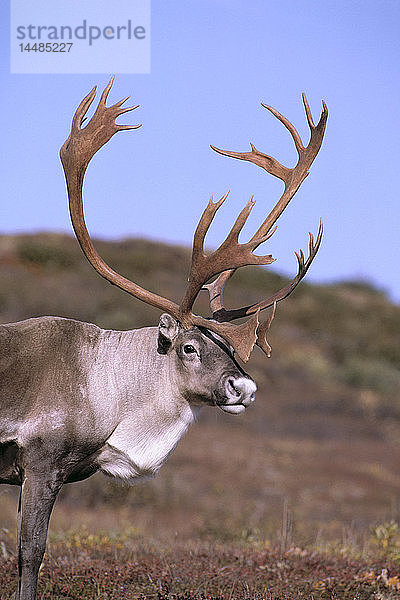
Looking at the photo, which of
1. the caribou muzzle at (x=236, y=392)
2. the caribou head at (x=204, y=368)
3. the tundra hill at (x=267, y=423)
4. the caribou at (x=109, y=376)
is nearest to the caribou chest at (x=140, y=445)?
the caribou at (x=109, y=376)

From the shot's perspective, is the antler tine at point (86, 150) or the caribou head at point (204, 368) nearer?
the caribou head at point (204, 368)

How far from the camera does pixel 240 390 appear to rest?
14.6ft

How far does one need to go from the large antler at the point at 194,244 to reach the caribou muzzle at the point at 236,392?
0.16 m

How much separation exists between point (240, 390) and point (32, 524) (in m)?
1.43

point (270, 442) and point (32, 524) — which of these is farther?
point (270, 442)

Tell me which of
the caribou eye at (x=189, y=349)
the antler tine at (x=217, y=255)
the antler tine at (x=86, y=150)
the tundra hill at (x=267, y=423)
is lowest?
the tundra hill at (x=267, y=423)

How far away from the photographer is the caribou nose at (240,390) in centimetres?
444

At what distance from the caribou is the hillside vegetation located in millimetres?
788

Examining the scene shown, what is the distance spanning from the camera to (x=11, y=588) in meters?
4.95

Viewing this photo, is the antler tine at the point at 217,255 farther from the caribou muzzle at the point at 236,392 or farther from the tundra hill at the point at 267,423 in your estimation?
the tundra hill at the point at 267,423

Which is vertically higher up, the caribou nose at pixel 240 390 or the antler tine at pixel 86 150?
the antler tine at pixel 86 150

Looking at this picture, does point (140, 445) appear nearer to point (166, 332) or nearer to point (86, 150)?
point (166, 332)

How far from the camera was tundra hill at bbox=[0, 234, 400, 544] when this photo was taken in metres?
11.1

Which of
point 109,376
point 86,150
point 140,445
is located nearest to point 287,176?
point 86,150
